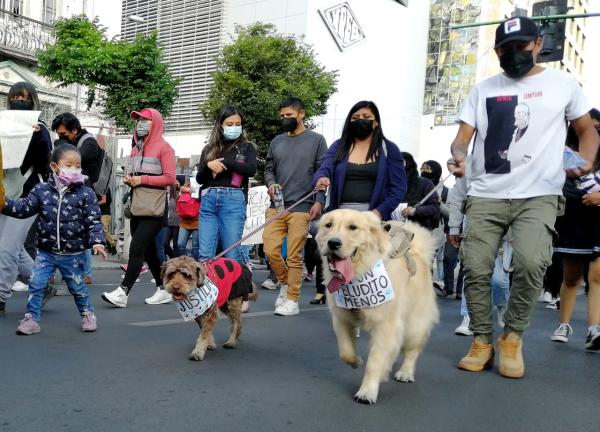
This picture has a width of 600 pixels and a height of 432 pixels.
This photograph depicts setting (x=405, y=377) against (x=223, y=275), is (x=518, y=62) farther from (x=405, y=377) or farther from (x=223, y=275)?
(x=223, y=275)

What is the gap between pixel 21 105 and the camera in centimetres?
638

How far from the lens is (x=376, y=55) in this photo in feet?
150

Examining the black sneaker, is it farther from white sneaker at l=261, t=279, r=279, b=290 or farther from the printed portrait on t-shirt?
white sneaker at l=261, t=279, r=279, b=290

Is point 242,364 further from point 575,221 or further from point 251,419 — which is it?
point 575,221

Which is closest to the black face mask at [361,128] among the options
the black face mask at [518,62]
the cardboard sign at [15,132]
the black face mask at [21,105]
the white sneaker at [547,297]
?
the black face mask at [518,62]

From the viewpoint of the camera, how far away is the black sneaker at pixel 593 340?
560 centimetres

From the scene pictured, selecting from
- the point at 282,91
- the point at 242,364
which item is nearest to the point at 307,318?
the point at 242,364

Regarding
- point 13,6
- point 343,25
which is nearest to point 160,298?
point 13,6

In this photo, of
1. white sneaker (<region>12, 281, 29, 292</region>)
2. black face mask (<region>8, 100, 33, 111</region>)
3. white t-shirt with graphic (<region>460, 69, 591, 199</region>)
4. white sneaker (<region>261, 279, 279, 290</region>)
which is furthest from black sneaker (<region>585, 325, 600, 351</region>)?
white sneaker (<region>12, 281, 29, 292</region>)

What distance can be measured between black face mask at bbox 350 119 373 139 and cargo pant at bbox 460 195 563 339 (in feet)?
3.34

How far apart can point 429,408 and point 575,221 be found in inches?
123

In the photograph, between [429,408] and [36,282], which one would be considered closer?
[429,408]

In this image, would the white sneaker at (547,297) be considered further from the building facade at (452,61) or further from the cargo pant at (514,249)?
the building facade at (452,61)

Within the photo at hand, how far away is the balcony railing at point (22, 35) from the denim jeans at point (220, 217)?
2088 cm
